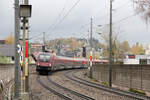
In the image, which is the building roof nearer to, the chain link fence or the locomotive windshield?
the locomotive windshield

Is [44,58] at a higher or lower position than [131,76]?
higher

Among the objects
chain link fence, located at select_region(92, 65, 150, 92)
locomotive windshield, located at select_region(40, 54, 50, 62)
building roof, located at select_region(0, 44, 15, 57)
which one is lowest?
chain link fence, located at select_region(92, 65, 150, 92)

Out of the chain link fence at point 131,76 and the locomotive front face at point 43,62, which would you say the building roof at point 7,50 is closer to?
the locomotive front face at point 43,62

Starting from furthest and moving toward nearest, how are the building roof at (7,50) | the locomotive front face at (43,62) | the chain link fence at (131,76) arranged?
the building roof at (7,50), the locomotive front face at (43,62), the chain link fence at (131,76)

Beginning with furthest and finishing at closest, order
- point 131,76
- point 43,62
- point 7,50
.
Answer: point 7,50, point 43,62, point 131,76

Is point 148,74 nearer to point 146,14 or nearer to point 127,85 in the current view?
point 127,85

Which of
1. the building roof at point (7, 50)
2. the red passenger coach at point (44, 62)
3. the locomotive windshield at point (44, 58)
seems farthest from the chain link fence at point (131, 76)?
the building roof at point (7, 50)

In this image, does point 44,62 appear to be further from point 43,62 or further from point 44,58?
point 44,58

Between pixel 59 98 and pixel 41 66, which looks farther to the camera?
pixel 41 66

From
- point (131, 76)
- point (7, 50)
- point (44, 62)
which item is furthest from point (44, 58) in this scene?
point (7, 50)

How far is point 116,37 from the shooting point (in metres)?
46.2

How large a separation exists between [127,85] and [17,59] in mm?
14262

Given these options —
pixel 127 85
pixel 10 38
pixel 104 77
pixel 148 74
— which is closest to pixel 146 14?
pixel 148 74

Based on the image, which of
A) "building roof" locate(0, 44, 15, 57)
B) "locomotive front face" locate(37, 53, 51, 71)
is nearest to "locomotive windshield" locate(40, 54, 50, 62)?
"locomotive front face" locate(37, 53, 51, 71)
